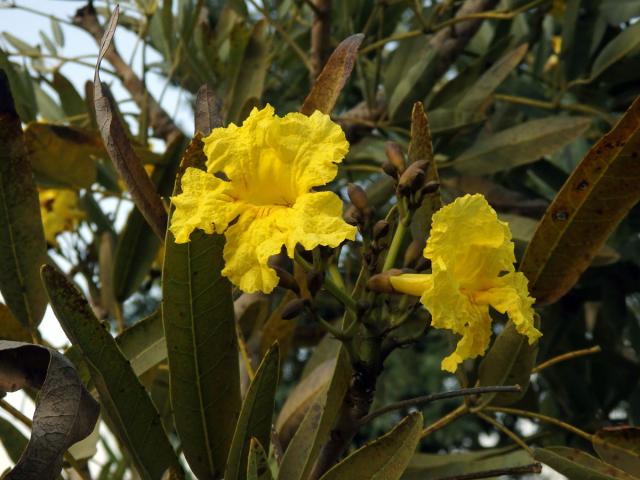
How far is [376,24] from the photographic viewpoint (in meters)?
1.86

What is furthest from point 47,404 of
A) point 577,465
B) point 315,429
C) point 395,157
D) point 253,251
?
point 577,465

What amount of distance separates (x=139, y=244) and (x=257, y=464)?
0.60 meters

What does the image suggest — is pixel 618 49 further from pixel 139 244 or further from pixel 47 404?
pixel 47 404

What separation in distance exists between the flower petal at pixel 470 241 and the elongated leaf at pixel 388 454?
144mm

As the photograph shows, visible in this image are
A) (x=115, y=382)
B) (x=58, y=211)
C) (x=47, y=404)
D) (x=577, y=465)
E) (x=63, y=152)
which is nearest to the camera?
(x=47, y=404)

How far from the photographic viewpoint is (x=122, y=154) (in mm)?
897

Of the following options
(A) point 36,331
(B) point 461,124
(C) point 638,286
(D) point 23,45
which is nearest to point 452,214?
(A) point 36,331

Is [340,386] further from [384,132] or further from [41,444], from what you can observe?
[384,132]

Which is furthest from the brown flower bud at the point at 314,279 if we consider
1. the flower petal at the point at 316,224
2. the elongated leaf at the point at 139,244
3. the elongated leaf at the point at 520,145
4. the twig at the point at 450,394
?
the elongated leaf at the point at 520,145

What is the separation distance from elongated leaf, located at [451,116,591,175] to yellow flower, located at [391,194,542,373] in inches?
25.3

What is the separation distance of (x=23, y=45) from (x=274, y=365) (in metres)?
1.53

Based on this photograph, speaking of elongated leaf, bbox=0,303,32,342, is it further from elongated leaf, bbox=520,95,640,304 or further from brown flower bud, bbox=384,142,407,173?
elongated leaf, bbox=520,95,640,304

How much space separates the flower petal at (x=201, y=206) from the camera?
0.81 metres

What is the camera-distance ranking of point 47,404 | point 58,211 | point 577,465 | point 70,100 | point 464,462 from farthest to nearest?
point 58,211, point 70,100, point 464,462, point 577,465, point 47,404
